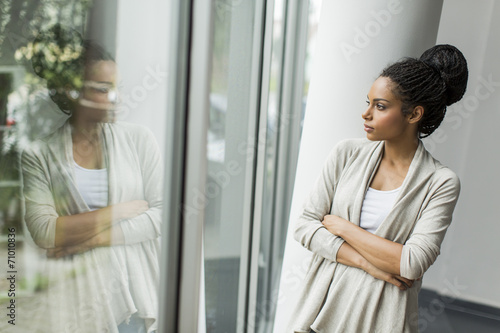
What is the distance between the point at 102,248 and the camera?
1261mm

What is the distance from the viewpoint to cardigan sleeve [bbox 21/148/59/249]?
38.9 inches

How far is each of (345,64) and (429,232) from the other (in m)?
0.72

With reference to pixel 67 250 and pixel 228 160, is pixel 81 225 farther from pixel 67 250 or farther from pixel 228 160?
pixel 228 160

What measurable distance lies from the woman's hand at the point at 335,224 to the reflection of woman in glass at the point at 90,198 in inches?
21.8

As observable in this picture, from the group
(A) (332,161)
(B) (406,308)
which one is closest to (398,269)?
(B) (406,308)

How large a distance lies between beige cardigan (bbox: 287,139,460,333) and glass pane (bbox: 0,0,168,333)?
1.74 ft

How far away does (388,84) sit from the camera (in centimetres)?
142

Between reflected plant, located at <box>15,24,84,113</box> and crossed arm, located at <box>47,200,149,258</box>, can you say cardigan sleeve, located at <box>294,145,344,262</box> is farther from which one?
reflected plant, located at <box>15,24,84,113</box>

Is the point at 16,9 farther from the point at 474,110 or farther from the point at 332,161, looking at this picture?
the point at 474,110

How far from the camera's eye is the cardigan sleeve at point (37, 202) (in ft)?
3.24

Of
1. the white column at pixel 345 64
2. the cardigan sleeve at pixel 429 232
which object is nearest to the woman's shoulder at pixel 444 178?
the cardigan sleeve at pixel 429 232

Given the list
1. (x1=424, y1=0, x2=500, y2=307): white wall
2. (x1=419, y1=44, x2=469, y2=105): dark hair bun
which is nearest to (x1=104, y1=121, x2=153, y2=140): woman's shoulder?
(x1=419, y1=44, x2=469, y2=105): dark hair bun

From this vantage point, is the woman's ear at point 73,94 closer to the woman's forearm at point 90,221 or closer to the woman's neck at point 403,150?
the woman's forearm at point 90,221

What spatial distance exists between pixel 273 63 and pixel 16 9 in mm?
1621
